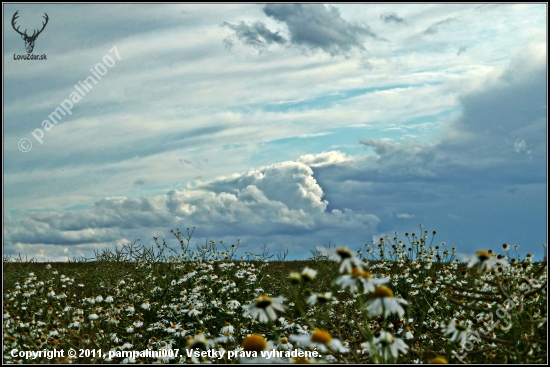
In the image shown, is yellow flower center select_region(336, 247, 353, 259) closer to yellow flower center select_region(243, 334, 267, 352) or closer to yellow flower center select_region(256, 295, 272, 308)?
yellow flower center select_region(256, 295, 272, 308)

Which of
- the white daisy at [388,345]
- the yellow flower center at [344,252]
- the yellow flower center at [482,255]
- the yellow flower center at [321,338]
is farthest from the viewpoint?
the yellow flower center at [482,255]

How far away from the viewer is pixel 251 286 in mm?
9672

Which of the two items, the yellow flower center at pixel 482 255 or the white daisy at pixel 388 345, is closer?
the white daisy at pixel 388 345

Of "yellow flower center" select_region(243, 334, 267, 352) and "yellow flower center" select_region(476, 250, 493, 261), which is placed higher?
"yellow flower center" select_region(476, 250, 493, 261)

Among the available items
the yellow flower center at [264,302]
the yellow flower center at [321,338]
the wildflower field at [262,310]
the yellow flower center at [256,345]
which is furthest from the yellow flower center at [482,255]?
the yellow flower center at [256,345]

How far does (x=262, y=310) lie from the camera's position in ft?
11.9

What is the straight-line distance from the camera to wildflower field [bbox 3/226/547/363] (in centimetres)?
495

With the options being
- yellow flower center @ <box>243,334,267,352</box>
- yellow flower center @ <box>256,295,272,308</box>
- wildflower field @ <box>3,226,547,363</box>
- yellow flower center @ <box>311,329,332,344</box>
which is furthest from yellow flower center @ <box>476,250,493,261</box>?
yellow flower center @ <box>243,334,267,352</box>

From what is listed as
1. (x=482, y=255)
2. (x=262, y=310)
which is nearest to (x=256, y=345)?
(x=262, y=310)

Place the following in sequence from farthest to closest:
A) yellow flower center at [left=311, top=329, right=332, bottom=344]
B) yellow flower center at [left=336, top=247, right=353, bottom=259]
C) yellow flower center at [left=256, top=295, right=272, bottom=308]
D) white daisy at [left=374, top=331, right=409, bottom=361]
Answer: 1. yellow flower center at [left=256, top=295, right=272, bottom=308]
2. yellow flower center at [left=336, top=247, right=353, bottom=259]
3. white daisy at [left=374, top=331, right=409, bottom=361]
4. yellow flower center at [left=311, top=329, right=332, bottom=344]

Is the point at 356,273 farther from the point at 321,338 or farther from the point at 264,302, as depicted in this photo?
the point at 264,302

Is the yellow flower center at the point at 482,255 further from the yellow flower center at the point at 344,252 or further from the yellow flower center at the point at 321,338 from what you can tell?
the yellow flower center at the point at 321,338

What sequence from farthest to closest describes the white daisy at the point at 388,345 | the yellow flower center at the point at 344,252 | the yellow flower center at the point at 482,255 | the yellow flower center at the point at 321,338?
the yellow flower center at the point at 482,255
the yellow flower center at the point at 344,252
the white daisy at the point at 388,345
the yellow flower center at the point at 321,338

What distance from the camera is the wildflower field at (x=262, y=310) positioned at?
16.2ft
